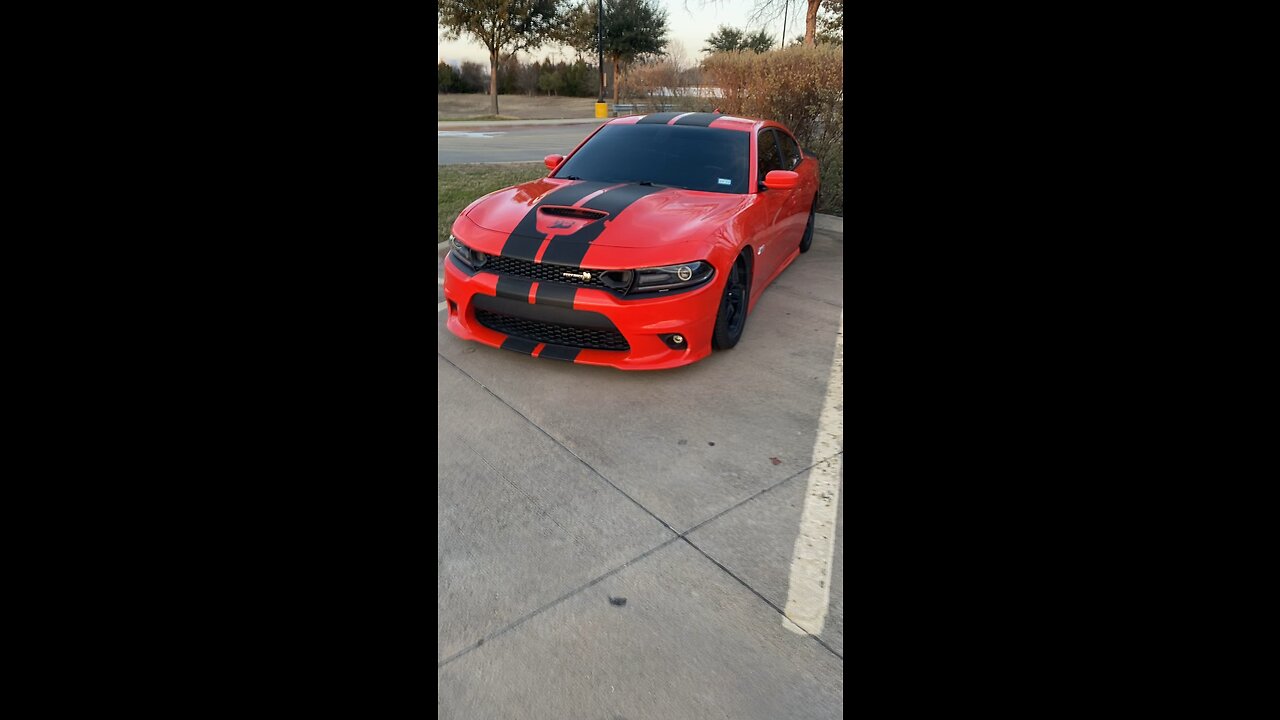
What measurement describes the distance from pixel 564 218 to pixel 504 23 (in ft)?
107

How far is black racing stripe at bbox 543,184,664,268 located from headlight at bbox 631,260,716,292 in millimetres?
298

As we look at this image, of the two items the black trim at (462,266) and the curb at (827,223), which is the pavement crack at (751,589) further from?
the curb at (827,223)

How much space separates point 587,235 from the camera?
3576 millimetres

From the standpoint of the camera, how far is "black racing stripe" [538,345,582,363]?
3.47 meters

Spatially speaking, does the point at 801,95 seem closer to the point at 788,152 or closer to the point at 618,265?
the point at 788,152

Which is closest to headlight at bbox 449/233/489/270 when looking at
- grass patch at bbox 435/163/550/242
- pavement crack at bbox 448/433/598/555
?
pavement crack at bbox 448/433/598/555

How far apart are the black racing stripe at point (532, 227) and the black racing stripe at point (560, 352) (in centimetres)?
43

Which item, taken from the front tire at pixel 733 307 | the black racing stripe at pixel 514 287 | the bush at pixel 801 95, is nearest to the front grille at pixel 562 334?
the black racing stripe at pixel 514 287

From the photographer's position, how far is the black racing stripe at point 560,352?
137 inches

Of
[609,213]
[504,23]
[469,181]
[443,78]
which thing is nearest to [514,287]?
[609,213]
